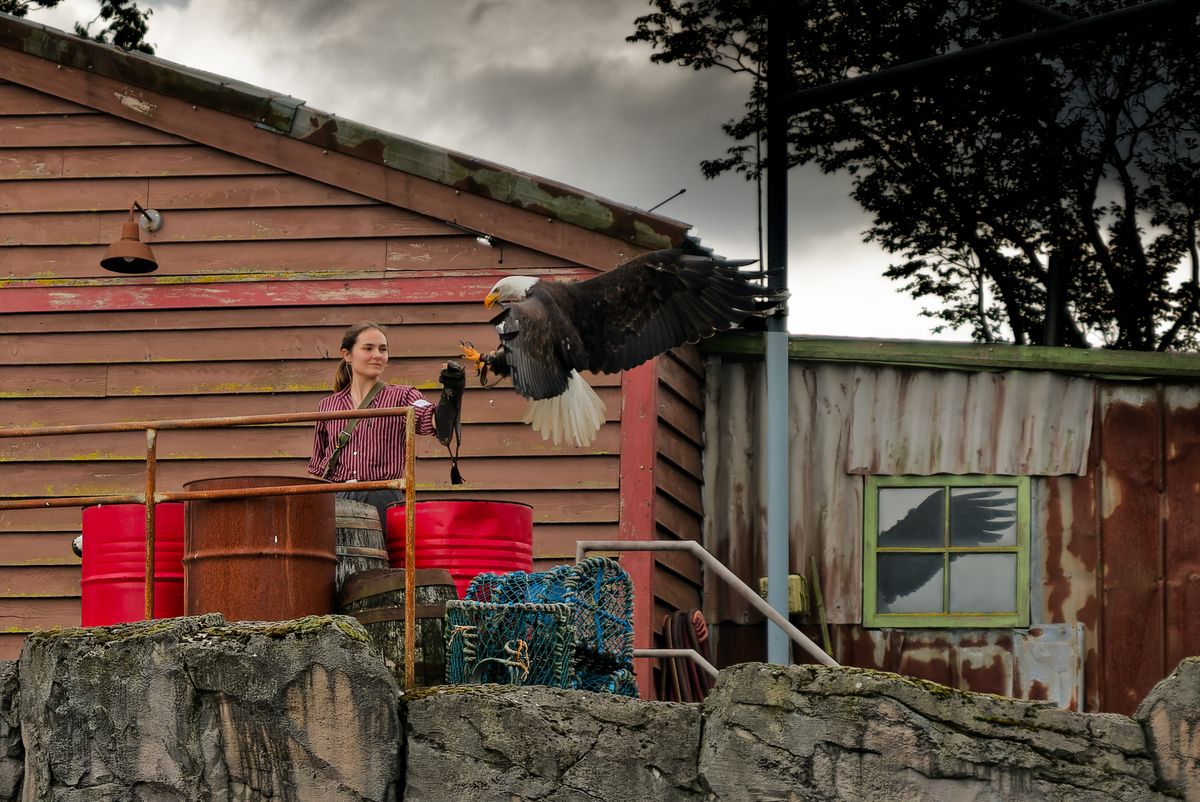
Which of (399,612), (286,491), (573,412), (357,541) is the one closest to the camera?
(286,491)

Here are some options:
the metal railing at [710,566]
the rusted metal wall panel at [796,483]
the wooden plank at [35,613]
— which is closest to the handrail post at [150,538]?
the metal railing at [710,566]

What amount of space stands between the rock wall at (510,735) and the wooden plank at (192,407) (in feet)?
11.0

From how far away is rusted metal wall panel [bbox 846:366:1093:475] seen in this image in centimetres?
1098

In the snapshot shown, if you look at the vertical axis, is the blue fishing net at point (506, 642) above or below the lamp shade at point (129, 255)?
below

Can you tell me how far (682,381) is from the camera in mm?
10938

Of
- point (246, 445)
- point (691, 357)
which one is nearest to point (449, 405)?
point (246, 445)

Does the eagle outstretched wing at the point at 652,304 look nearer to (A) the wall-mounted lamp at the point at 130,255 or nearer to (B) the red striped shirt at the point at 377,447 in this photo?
(B) the red striped shirt at the point at 377,447

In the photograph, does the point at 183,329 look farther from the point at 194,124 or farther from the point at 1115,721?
the point at 1115,721

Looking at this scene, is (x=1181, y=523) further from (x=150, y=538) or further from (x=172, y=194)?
(x=172, y=194)

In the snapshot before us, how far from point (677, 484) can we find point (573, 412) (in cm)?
118

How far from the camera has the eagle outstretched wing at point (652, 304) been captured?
968 cm

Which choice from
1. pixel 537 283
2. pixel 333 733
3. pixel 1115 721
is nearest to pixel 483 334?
pixel 537 283

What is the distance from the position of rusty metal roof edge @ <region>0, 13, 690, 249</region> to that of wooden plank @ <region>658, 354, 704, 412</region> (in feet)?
2.29

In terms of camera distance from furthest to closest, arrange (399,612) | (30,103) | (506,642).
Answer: (30,103), (399,612), (506,642)
